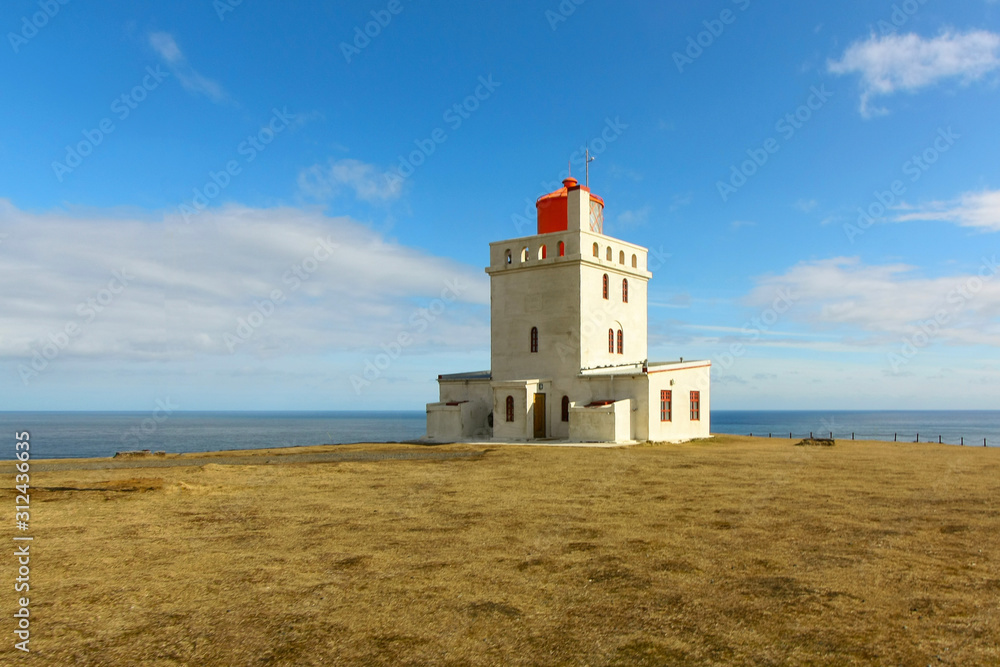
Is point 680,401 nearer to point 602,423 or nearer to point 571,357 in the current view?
point 602,423

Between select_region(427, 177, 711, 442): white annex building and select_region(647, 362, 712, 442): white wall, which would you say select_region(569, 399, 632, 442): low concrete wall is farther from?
select_region(647, 362, 712, 442): white wall

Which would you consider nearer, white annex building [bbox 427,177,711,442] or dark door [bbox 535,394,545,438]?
white annex building [bbox 427,177,711,442]

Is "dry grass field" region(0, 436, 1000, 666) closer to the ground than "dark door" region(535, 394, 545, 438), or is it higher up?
closer to the ground

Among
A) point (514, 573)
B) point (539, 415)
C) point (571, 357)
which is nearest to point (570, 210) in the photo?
point (571, 357)

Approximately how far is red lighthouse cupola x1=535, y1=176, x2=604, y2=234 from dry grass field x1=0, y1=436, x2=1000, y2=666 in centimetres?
1633

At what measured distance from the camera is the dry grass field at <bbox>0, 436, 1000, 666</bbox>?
5125 millimetres

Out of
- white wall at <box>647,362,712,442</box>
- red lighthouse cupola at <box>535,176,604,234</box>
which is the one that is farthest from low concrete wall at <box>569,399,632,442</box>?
red lighthouse cupola at <box>535,176,604,234</box>

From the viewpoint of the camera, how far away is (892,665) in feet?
15.5

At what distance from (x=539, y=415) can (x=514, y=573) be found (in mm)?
19799

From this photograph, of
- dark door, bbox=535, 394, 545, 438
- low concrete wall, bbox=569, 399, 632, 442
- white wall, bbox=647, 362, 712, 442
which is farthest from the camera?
dark door, bbox=535, 394, 545, 438

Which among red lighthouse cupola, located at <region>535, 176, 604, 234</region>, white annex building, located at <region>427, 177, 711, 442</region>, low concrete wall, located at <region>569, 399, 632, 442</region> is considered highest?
red lighthouse cupola, located at <region>535, 176, 604, 234</region>

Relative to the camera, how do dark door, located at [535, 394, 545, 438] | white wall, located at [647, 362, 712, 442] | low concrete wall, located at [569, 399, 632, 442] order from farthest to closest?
dark door, located at [535, 394, 545, 438], white wall, located at [647, 362, 712, 442], low concrete wall, located at [569, 399, 632, 442]

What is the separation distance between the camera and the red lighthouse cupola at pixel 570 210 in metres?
27.7

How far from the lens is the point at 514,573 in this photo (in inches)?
278
